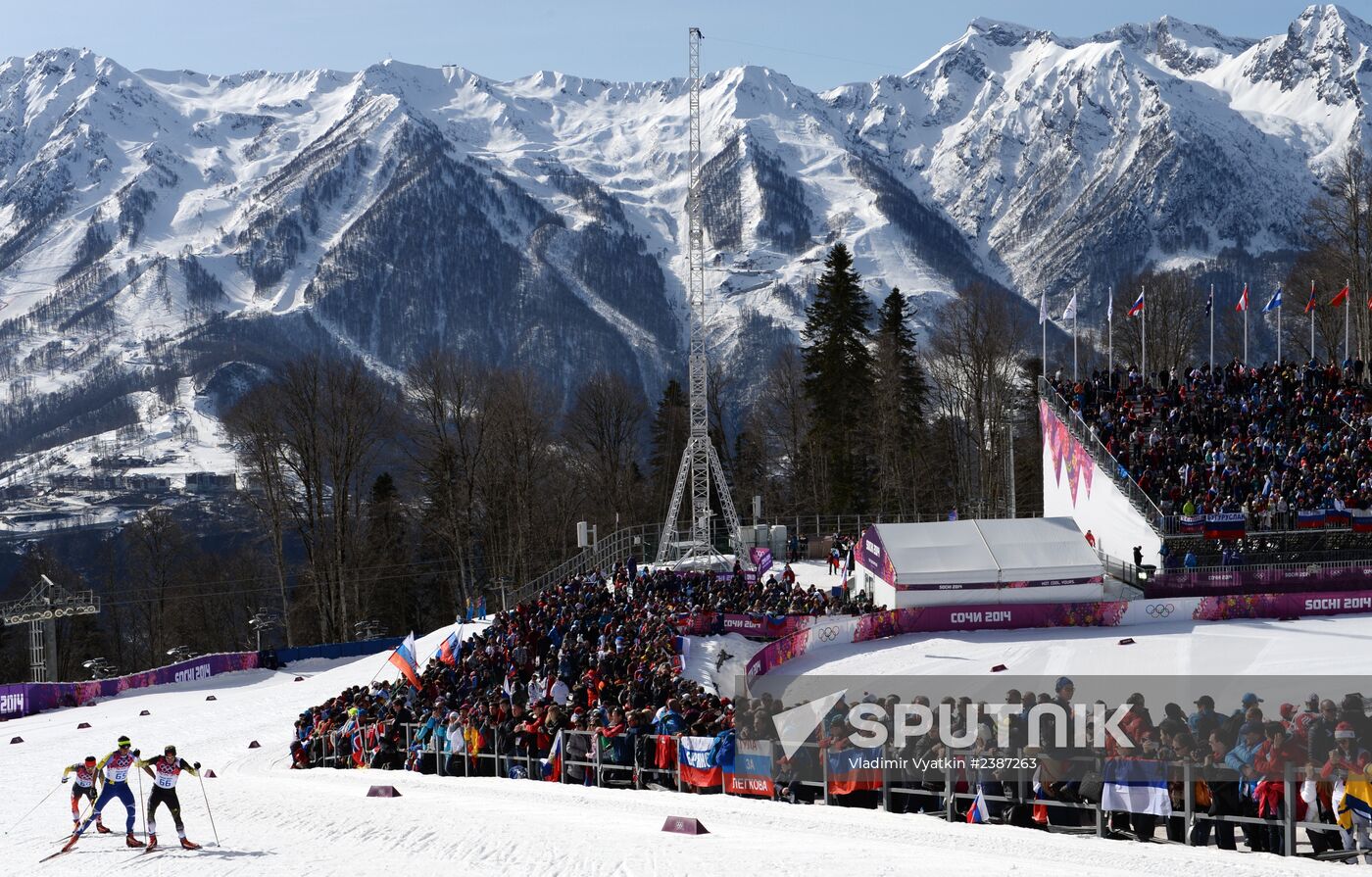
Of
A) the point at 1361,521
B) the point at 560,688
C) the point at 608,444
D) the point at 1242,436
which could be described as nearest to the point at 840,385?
the point at 608,444

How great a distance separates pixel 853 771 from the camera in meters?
16.4

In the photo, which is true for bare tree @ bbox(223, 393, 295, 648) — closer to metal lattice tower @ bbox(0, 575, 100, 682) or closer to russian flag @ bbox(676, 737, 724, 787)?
metal lattice tower @ bbox(0, 575, 100, 682)

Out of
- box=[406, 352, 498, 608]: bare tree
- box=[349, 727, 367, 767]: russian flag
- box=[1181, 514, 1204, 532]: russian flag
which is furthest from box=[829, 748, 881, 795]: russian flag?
box=[406, 352, 498, 608]: bare tree

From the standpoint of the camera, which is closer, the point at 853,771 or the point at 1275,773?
the point at 1275,773

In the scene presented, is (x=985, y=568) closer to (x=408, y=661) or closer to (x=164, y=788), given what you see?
(x=408, y=661)

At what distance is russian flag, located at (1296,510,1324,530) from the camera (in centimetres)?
3759

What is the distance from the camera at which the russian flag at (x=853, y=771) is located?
16172 millimetres

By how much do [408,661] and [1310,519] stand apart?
1086 inches

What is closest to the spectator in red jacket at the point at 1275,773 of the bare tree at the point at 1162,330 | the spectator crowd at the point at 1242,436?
the spectator crowd at the point at 1242,436

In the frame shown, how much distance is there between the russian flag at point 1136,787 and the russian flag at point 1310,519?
27.5 m

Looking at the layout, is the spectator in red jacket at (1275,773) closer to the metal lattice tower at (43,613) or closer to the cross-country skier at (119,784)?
the cross-country skier at (119,784)

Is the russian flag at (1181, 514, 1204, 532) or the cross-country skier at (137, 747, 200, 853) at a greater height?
the russian flag at (1181, 514, 1204, 532)

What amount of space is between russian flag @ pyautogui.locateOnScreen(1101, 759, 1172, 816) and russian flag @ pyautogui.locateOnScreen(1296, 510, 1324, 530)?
27.5 meters

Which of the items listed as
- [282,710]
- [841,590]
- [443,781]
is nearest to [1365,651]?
[841,590]
